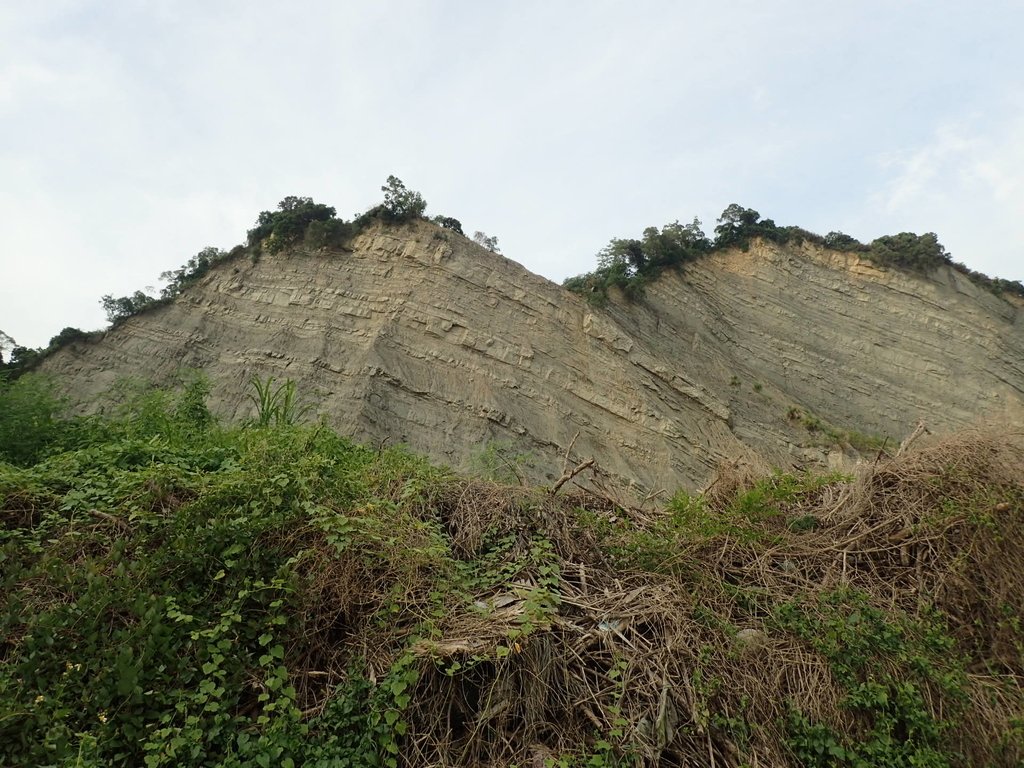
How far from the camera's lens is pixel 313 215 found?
67.3ft

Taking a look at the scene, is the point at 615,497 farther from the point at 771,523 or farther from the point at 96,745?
the point at 96,745

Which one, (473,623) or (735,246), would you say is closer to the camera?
(473,623)

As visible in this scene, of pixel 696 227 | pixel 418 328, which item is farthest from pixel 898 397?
pixel 418 328

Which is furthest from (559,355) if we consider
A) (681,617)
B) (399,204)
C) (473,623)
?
(473,623)

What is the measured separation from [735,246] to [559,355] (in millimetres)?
10303

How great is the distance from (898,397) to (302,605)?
79.3ft

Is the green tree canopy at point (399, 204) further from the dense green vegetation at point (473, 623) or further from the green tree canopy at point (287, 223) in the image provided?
the dense green vegetation at point (473, 623)

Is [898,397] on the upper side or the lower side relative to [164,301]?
upper

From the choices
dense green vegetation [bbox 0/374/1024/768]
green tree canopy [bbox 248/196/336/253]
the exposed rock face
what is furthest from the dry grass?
green tree canopy [bbox 248/196/336/253]

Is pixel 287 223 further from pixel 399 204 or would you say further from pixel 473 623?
pixel 473 623

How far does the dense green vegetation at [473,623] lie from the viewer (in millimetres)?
3533

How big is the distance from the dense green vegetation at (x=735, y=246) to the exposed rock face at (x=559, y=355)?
0.60 meters

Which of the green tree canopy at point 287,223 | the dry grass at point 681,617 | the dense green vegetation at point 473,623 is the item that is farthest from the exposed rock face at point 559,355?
the dense green vegetation at point 473,623

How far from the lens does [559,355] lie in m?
19.0
